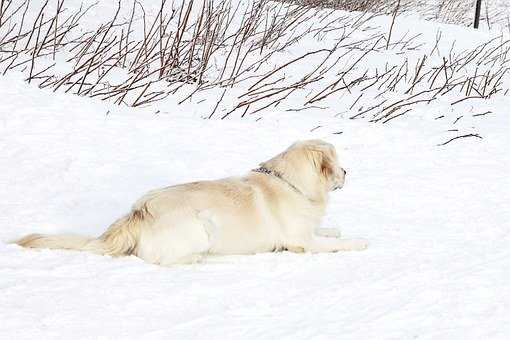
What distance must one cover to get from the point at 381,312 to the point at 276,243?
0.96 metres

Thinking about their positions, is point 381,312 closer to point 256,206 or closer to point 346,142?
point 256,206

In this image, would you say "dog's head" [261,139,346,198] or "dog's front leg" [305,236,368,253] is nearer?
"dog's front leg" [305,236,368,253]

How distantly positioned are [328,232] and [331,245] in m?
0.28

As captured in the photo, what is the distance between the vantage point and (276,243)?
384 cm

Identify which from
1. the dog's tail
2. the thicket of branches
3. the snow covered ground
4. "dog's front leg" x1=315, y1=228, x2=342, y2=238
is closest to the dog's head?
"dog's front leg" x1=315, y1=228, x2=342, y2=238

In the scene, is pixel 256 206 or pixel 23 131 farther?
pixel 23 131

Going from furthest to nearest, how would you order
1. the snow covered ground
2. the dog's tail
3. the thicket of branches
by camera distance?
the thicket of branches
the dog's tail
the snow covered ground

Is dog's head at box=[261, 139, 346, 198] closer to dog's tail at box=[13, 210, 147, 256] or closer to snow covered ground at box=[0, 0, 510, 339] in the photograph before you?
snow covered ground at box=[0, 0, 510, 339]

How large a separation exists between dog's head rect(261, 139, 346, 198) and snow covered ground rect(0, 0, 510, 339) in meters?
0.43

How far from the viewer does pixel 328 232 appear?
4.17 meters

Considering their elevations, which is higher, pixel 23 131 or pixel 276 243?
pixel 23 131

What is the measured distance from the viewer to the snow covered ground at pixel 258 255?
2881mm

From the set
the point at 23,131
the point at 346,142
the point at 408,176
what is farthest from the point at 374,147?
the point at 23,131

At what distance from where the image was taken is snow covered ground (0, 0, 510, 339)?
9.45ft
